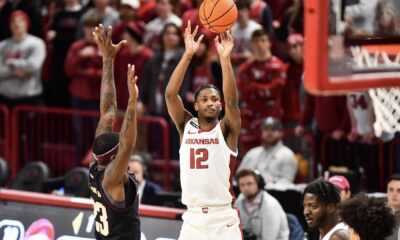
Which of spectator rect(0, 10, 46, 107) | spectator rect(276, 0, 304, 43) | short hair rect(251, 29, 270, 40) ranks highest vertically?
spectator rect(276, 0, 304, 43)

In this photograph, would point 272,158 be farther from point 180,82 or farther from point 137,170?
point 180,82

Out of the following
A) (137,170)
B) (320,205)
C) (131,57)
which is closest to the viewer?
(320,205)

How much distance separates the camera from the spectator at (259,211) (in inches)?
450

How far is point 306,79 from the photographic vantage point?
7.84 m

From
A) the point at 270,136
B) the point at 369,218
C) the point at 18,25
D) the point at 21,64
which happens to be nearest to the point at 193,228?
the point at 369,218

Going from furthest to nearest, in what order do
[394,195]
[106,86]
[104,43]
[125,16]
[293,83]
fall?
1. [125,16]
2. [293,83]
3. [394,195]
4. [106,86]
5. [104,43]

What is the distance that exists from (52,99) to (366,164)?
518 centimetres

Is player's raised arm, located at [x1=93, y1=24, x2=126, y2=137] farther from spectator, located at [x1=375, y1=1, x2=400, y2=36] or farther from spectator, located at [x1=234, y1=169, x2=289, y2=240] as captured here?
spectator, located at [x1=375, y1=1, x2=400, y2=36]

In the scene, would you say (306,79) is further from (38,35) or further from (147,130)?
(38,35)

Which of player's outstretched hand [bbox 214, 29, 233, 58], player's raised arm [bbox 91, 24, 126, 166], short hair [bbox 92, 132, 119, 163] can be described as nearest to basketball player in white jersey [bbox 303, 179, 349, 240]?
A: player's outstretched hand [bbox 214, 29, 233, 58]

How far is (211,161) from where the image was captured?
9.56 m

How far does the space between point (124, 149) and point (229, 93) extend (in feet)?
3.28

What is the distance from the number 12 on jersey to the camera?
31.4ft

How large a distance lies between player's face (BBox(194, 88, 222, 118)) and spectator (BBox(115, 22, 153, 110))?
5.33 metres
